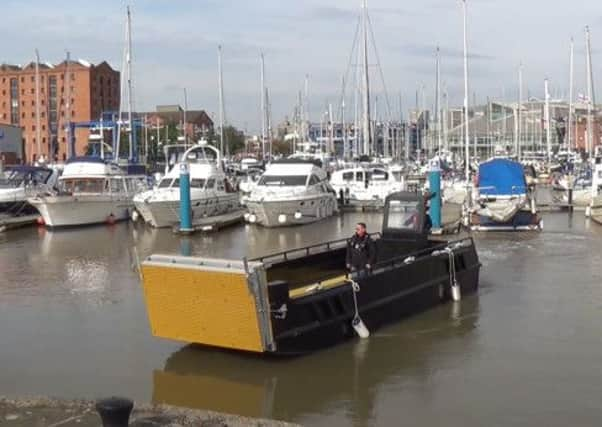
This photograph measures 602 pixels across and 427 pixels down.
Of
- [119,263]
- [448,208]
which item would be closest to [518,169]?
[448,208]

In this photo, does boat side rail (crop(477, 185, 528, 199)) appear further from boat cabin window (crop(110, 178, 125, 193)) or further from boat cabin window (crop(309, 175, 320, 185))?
boat cabin window (crop(110, 178, 125, 193))

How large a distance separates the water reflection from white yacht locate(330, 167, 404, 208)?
29.1 m

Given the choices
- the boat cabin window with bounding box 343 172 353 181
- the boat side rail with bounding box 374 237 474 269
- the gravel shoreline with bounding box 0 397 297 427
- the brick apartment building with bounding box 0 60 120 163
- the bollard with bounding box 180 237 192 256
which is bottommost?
the gravel shoreline with bounding box 0 397 297 427

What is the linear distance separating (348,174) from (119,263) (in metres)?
25.1

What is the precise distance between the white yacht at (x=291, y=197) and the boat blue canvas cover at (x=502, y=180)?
25.0 feet

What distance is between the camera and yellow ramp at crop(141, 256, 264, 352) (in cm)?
1127

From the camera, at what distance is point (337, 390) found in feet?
35.4

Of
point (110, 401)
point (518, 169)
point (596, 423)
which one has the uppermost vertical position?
point (518, 169)

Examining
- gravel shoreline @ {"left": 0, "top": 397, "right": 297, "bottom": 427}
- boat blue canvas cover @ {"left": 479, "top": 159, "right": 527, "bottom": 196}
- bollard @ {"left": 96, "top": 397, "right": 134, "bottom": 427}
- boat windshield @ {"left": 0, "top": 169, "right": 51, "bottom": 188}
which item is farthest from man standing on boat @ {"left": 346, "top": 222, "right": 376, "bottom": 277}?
boat windshield @ {"left": 0, "top": 169, "right": 51, "bottom": 188}

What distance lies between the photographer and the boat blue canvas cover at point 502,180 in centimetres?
3158

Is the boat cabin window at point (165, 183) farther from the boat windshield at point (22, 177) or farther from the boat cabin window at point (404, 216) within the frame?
the boat cabin window at point (404, 216)

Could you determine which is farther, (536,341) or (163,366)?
(536,341)

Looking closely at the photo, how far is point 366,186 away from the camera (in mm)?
44281

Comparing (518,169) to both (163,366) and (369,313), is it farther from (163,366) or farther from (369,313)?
(163,366)
